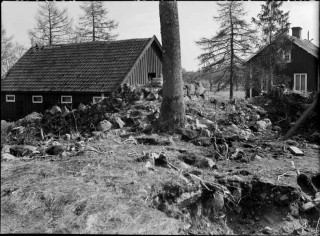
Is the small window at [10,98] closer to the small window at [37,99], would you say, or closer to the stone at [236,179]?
the small window at [37,99]

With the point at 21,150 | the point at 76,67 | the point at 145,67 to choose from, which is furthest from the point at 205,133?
the point at 76,67

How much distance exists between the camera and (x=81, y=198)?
4.77 metres

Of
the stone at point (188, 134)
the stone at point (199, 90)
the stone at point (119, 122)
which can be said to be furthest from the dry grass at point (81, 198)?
the stone at point (199, 90)

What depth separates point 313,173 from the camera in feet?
22.3

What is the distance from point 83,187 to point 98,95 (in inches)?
596

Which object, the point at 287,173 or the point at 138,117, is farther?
the point at 138,117

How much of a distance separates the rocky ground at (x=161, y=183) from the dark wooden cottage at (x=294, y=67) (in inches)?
698

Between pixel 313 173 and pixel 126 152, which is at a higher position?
pixel 126 152

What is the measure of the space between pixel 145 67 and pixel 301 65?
13.7 m

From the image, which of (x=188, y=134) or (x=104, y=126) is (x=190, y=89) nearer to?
(x=104, y=126)

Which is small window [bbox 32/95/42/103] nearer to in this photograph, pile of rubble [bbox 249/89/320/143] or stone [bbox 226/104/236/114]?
pile of rubble [bbox 249/89/320/143]

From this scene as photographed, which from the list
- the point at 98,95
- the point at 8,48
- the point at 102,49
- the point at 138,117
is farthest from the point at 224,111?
the point at 8,48

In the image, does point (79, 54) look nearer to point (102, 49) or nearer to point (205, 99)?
point (102, 49)

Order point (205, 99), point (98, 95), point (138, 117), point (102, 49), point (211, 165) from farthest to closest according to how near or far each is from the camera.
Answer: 1. point (102, 49)
2. point (98, 95)
3. point (205, 99)
4. point (138, 117)
5. point (211, 165)
